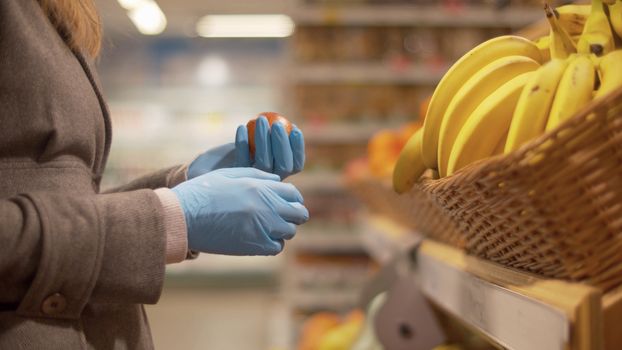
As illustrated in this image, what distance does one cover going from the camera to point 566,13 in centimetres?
102

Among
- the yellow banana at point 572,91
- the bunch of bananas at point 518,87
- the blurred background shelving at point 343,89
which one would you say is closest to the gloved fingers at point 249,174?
the bunch of bananas at point 518,87

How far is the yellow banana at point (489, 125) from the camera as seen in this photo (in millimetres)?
949

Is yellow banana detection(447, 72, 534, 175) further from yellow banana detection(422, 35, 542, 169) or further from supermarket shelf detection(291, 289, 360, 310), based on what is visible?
supermarket shelf detection(291, 289, 360, 310)

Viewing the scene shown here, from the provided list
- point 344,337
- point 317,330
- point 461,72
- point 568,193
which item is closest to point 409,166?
point 461,72

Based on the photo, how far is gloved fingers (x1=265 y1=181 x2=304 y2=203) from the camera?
3.28ft

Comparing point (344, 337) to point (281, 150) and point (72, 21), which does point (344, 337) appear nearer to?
point (281, 150)

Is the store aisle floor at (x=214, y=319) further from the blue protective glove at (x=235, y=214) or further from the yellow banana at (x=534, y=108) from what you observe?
the yellow banana at (x=534, y=108)

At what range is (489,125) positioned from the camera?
951mm

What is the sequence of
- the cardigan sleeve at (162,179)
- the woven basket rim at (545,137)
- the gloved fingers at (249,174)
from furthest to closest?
the cardigan sleeve at (162,179) < the gloved fingers at (249,174) < the woven basket rim at (545,137)

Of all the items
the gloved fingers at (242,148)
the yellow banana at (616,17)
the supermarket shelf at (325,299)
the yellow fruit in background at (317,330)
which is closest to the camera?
the yellow banana at (616,17)

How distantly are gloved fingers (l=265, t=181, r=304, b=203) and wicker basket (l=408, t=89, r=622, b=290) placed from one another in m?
0.28

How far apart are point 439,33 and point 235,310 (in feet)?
11.4

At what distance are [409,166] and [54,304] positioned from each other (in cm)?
64

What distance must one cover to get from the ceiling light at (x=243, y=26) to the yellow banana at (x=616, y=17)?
5395mm
